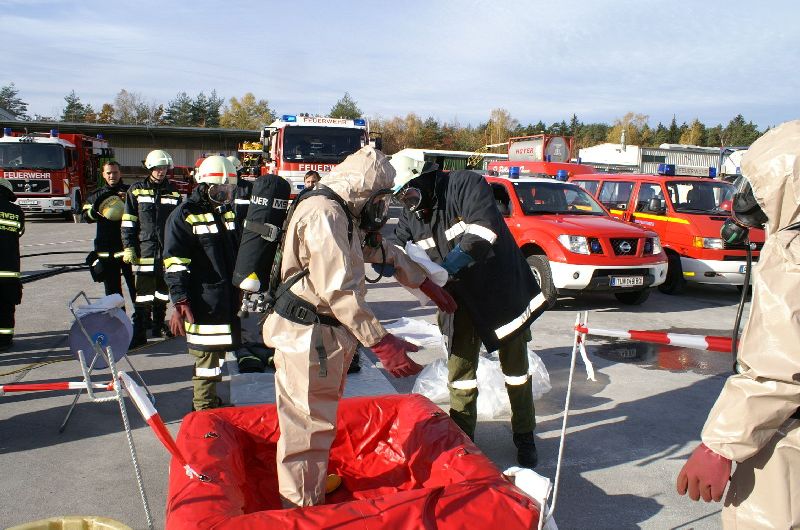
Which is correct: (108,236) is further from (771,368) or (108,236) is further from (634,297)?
(634,297)

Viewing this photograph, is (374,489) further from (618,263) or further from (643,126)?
(643,126)

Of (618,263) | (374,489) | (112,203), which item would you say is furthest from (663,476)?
(112,203)

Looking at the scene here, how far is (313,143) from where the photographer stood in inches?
572

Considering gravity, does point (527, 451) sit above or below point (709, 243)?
below

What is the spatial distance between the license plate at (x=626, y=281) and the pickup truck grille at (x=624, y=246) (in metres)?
0.35

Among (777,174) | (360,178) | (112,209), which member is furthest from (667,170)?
(777,174)

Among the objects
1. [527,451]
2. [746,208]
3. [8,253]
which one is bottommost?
[527,451]

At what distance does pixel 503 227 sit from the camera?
13.6 feet

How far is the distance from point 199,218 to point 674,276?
8660 mm

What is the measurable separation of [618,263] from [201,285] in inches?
249

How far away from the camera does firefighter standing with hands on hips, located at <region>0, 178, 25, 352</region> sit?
6293mm

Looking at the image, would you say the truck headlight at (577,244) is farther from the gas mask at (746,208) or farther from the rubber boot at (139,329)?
the gas mask at (746,208)

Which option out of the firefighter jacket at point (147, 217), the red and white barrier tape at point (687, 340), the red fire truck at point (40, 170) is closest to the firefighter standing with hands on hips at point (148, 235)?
the firefighter jacket at point (147, 217)

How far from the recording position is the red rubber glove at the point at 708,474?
6.55 feet
